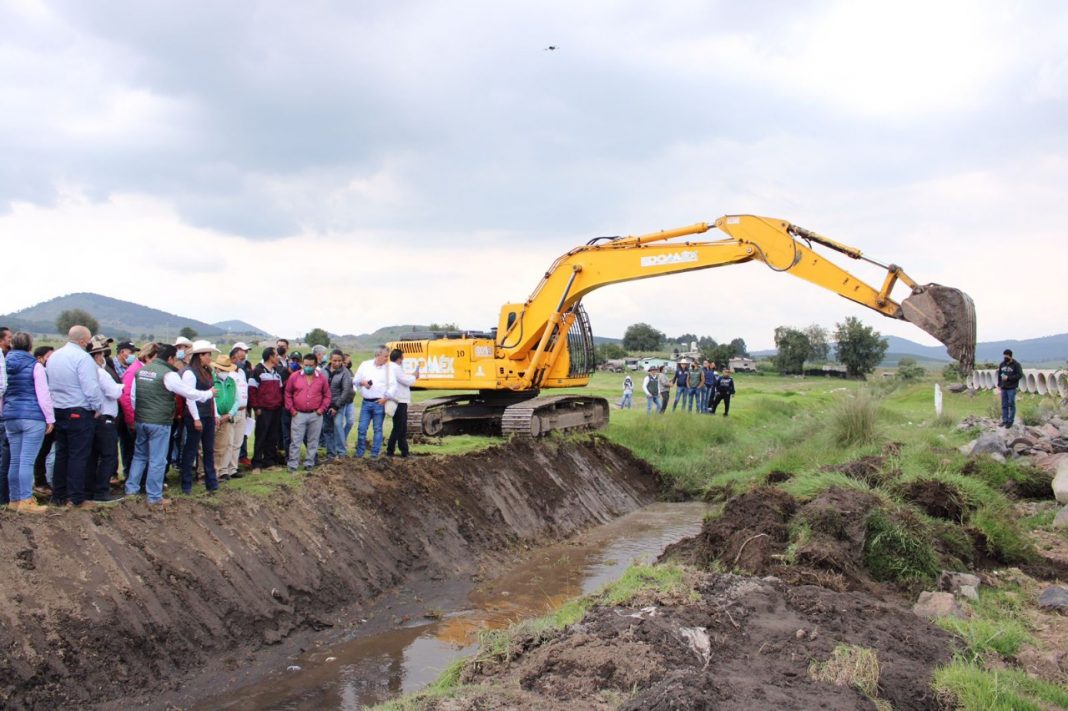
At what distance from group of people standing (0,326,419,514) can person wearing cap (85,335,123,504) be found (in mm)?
10

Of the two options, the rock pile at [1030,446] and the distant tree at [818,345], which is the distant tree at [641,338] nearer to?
the distant tree at [818,345]

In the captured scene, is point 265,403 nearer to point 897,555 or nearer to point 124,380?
point 124,380

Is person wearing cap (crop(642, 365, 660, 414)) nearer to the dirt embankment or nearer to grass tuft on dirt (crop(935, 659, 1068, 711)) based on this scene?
the dirt embankment

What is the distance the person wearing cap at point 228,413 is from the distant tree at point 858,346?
198 ft

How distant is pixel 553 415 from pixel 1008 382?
9.24m

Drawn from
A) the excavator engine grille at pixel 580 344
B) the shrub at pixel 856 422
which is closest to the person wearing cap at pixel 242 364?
the excavator engine grille at pixel 580 344

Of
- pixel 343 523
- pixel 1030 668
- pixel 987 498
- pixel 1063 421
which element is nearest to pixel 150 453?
pixel 343 523

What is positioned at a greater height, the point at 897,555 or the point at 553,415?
the point at 553,415

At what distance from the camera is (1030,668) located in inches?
225

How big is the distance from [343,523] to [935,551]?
648 centimetres

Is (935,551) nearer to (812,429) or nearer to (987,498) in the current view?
(987,498)

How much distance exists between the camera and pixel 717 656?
5.60 meters

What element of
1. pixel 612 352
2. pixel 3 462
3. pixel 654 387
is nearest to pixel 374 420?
pixel 3 462

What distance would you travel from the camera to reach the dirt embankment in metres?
6.26
